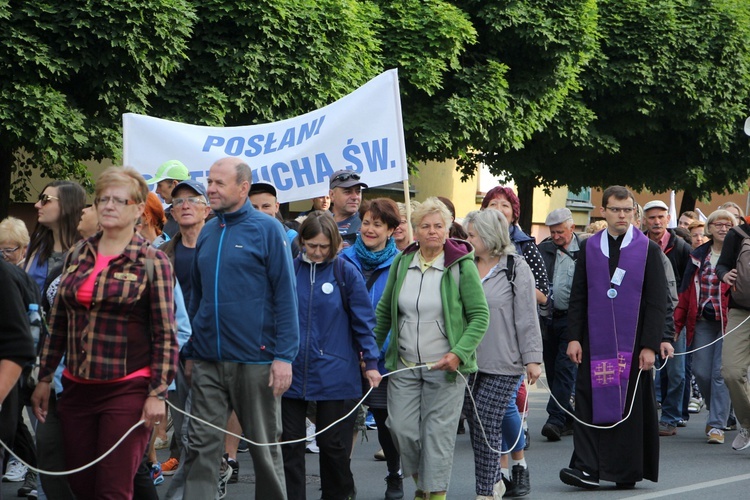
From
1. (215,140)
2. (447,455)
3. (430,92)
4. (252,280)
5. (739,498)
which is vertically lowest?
(739,498)

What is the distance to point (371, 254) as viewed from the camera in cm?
816

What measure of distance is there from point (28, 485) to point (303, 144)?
10.8 ft

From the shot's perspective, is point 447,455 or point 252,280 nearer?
point 252,280

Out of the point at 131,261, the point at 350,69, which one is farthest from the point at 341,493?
the point at 350,69

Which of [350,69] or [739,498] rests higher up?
[350,69]

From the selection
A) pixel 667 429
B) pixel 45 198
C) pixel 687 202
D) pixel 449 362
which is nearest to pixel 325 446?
pixel 449 362

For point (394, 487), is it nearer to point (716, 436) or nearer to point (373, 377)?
point (373, 377)

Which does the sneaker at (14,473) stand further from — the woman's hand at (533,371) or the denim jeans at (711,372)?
the denim jeans at (711,372)

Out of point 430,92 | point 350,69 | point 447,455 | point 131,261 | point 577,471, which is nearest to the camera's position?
point 131,261

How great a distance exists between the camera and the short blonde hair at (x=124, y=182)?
550 centimetres

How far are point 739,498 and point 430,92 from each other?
14.1 metres

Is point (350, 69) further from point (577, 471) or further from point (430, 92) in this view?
point (577, 471)

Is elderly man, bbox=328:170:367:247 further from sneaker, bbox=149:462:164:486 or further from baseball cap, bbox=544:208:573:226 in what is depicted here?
baseball cap, bbox=544:208:573:226

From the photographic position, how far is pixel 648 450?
28.0 feet
